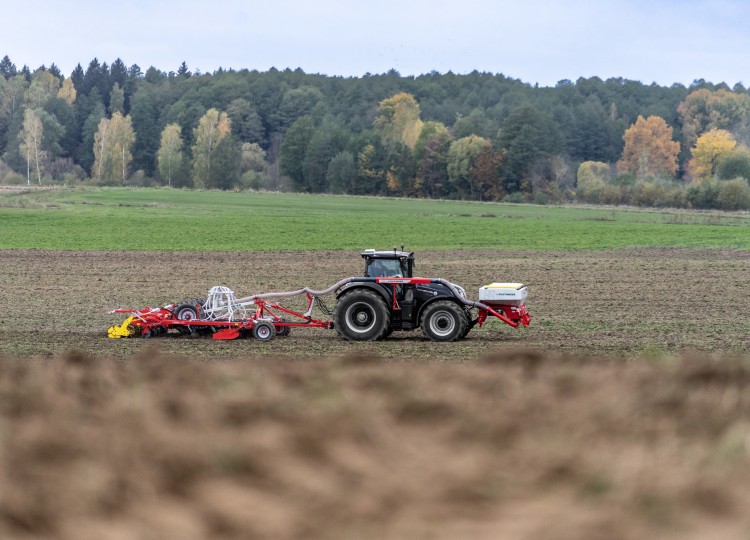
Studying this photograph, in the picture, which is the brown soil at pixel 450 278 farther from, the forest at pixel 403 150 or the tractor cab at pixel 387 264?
the forest at pixel 403 150

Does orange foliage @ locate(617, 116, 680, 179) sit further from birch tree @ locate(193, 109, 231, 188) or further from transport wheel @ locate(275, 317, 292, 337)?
transport wheel @ locate(275, 317, 292, 337)

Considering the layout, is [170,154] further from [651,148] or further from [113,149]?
[651,148]

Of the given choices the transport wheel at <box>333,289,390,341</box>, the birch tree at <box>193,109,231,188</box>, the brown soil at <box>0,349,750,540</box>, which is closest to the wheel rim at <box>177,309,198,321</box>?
the transport wheel at <box>333,289,390,341</box>

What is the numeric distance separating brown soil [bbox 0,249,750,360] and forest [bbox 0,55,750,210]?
59.3 metres

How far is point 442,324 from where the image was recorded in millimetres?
19125

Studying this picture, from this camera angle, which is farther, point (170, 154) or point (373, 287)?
point (170, 154)

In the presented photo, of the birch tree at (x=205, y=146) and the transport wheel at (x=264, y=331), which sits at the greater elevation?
the birch tree at (x=205, y=146)

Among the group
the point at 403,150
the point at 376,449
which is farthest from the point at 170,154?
the point at 376,449

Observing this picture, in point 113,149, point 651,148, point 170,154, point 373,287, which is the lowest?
point 373,287

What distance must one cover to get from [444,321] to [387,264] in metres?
1.53

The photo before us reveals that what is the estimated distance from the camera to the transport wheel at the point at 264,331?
19.1 metres

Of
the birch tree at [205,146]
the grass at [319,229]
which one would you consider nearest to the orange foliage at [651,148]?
the birch tree at [205,146]

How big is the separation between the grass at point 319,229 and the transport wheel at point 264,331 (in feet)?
81.7

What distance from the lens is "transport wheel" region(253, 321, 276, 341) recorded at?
19.1 meters
